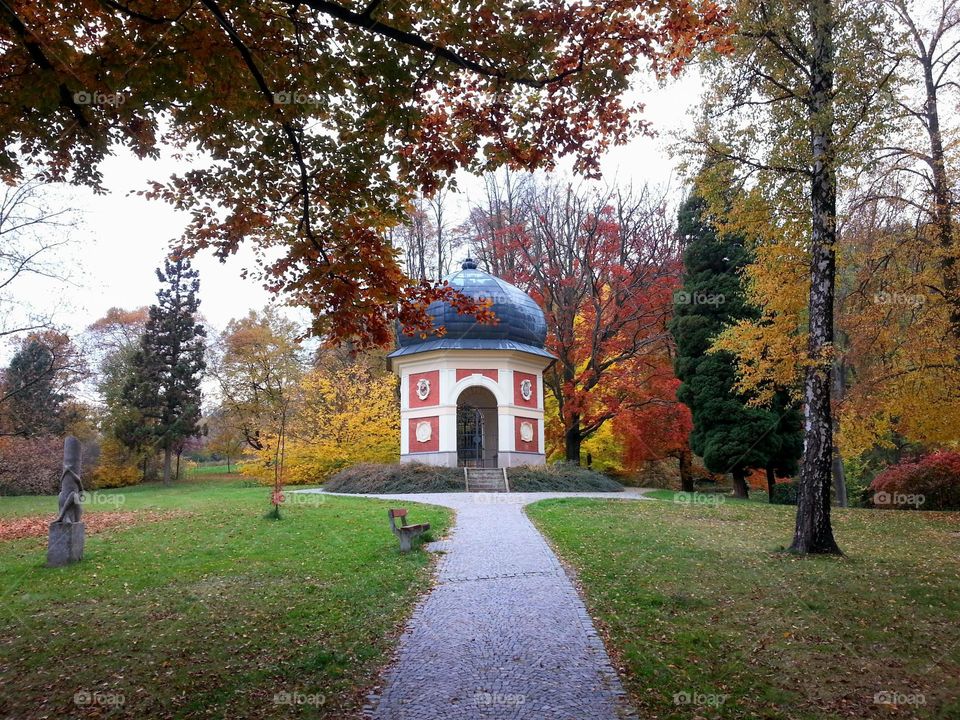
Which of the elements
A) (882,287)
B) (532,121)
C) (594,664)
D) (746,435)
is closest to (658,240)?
(746,435)

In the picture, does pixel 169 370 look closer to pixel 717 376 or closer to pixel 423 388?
pixel 423 388

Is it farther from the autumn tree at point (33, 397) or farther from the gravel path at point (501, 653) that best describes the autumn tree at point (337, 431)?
the gravel path at point (501, 653)

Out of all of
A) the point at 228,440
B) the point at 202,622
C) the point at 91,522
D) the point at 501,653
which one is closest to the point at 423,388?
the point at 91,522

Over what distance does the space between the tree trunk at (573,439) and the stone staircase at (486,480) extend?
17.0ft

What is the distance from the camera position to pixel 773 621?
6.12 meters

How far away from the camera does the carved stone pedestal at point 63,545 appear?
9125 millimetres

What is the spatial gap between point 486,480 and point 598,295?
9318 millimetres

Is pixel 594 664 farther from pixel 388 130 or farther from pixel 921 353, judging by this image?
pixel 921 353

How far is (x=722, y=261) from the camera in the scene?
22734mm

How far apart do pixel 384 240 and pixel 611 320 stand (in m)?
19.7

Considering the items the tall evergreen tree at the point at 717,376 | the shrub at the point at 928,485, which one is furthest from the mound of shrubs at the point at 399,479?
the shrub at the point at 928,485

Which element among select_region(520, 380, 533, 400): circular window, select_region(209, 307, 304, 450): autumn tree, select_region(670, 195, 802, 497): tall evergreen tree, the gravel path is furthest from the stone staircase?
select_region(209, 307, 304, 450): autumn tree

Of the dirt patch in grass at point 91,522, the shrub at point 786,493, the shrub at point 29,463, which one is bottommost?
the shrub at point 786,493

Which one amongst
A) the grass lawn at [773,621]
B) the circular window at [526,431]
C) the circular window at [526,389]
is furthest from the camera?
the circular window at [526,389]
